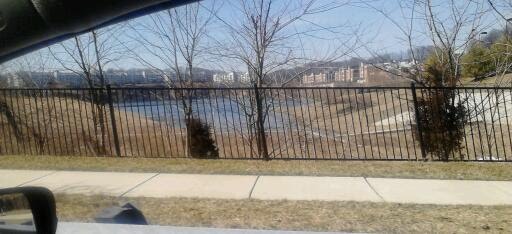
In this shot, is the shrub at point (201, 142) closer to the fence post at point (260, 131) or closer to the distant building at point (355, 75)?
the fence post at point (260, 131)

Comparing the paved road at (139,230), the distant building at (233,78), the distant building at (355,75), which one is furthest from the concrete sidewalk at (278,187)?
the distant building at (355,75)

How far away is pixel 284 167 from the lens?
6055 mm

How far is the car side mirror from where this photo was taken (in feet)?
3.98

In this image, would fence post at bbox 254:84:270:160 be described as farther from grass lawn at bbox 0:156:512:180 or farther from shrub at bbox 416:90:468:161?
shrub at bbox 416:90:468:161

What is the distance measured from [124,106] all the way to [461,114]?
19.6 feet

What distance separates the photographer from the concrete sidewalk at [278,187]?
440 centimetres

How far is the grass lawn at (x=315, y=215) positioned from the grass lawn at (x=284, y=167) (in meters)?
1.41

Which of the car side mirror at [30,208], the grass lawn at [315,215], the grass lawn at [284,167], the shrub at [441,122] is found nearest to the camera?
the car side mirror at [30,208]

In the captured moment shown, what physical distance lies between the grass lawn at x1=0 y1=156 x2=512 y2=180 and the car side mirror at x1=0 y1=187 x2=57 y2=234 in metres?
4.21

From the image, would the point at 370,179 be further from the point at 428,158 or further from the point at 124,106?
the point at 124,106

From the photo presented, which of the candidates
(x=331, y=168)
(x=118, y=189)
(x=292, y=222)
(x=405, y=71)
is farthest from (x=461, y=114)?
(x=118, y=189)

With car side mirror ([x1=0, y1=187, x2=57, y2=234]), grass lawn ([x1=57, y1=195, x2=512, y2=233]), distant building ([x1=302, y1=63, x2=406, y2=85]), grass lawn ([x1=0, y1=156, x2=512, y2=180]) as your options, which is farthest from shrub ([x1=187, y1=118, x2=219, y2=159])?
car side mirror ([x1=0, y1=187, x2=57, y2=234])

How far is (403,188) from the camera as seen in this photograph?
4766 mm

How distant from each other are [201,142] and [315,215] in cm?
406
